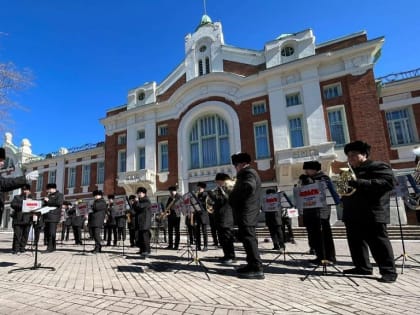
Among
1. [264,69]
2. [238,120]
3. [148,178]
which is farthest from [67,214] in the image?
[264,69]

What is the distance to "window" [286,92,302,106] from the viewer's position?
18.7 m

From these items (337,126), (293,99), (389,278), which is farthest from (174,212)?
(293,99)

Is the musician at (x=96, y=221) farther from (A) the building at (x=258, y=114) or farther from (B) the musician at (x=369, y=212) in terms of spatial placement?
(A) the building at (x=258, y=114)

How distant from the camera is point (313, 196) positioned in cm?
520

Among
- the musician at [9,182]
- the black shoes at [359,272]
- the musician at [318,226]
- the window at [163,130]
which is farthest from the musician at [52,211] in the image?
the window at [163,130]

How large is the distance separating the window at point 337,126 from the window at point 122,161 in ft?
56.8

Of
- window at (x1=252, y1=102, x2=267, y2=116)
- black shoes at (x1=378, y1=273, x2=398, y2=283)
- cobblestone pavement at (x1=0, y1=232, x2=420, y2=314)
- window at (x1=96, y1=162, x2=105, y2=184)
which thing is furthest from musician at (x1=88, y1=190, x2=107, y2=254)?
window at (x1=96, y1=162, x2=105, y2=184)

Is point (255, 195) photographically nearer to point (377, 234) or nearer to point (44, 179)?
point (377, 234)

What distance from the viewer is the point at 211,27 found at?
75.4 feet

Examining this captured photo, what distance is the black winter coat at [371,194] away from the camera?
4.22m

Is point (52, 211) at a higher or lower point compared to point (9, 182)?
lower

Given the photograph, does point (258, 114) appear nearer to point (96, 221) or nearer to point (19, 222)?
point (96, 221)

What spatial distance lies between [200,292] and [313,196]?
2.83 metres

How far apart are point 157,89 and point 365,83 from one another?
16445 mm
